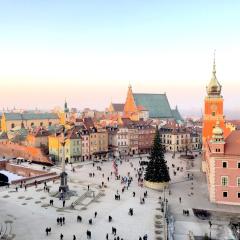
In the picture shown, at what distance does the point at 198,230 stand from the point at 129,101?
84.6m

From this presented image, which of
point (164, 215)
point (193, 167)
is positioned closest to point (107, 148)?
point (193, 167)

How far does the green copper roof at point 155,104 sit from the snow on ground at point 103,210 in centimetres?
5894

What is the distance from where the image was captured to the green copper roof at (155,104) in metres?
117

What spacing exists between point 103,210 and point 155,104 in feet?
267

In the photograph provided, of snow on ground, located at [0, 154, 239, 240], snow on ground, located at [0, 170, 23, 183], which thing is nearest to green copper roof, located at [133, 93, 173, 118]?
snow on ground, located at [0, 170, 23, 183]

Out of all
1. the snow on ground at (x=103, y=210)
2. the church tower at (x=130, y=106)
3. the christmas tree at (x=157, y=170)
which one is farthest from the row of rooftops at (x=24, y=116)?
the christmas tree at (x=157, y=170)

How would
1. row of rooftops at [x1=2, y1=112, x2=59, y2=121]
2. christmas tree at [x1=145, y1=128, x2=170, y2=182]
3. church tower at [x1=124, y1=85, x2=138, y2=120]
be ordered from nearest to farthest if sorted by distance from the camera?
1. christmas tree at [x1=145, y1=128, x2=170, y2=182]
2. church tower at [x1=124, y1=85, x2=138, y2=120]
3. row of rooftops at [x1=2, y1=112, x2=59, y2=121]

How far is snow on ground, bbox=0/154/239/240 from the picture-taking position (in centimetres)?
3406

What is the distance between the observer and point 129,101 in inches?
4648

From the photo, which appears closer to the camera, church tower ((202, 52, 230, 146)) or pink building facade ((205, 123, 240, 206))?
pink building facade ((205, 123, 240, 206))

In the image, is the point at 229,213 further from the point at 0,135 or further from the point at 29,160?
the point at 0,135

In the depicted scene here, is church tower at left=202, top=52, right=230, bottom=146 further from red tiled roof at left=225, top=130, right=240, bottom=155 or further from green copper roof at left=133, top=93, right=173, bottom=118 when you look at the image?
green copper roof at left=133, top=93, right=173, bottom=118

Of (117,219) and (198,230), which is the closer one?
(198,230)

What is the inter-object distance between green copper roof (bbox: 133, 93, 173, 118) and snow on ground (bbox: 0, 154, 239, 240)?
5894 centimetres
